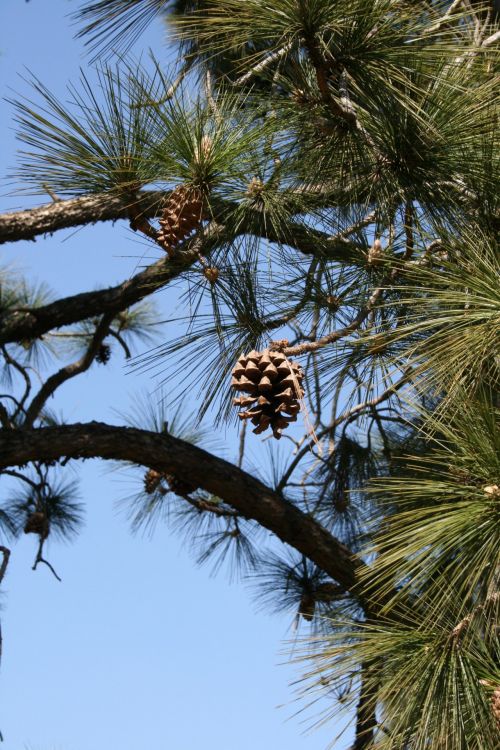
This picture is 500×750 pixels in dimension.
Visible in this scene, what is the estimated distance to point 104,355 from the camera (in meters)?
2.95

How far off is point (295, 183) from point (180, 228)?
29cm

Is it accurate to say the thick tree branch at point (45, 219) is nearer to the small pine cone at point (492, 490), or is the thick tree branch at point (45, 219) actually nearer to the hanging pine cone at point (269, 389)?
the hanging pine cone at point (269, 389)

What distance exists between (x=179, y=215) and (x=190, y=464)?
2.79ft

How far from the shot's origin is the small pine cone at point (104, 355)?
9.59ft

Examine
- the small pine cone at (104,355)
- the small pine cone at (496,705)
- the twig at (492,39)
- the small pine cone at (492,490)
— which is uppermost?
the small pine cone at (104,355)

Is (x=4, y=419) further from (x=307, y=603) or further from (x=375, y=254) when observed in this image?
(x=375, y=254)

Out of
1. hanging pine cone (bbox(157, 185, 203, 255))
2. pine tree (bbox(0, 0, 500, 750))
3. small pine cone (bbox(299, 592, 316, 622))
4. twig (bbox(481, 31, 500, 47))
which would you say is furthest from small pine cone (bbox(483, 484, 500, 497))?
small pine cone (bbox(299, 592, 316, 622))

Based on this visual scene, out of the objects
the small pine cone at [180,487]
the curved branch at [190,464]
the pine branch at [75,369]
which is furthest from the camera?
the pine branch at [75,369]

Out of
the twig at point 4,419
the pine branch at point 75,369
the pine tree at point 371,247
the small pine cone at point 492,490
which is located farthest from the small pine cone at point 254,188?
the pine branch at point 75,369

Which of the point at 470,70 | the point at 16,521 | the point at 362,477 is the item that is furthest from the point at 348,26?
the point at 16,521

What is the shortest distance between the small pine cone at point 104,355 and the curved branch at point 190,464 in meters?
0.73

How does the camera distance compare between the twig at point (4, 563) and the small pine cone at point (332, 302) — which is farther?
the twig at point (4, 563)

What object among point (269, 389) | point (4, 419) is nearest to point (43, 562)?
point (4, 419)

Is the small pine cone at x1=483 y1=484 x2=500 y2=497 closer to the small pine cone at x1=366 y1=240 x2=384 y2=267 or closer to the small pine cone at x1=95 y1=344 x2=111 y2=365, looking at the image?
the small pine cone at x1=366 y1=240 x2=384 y2=267
